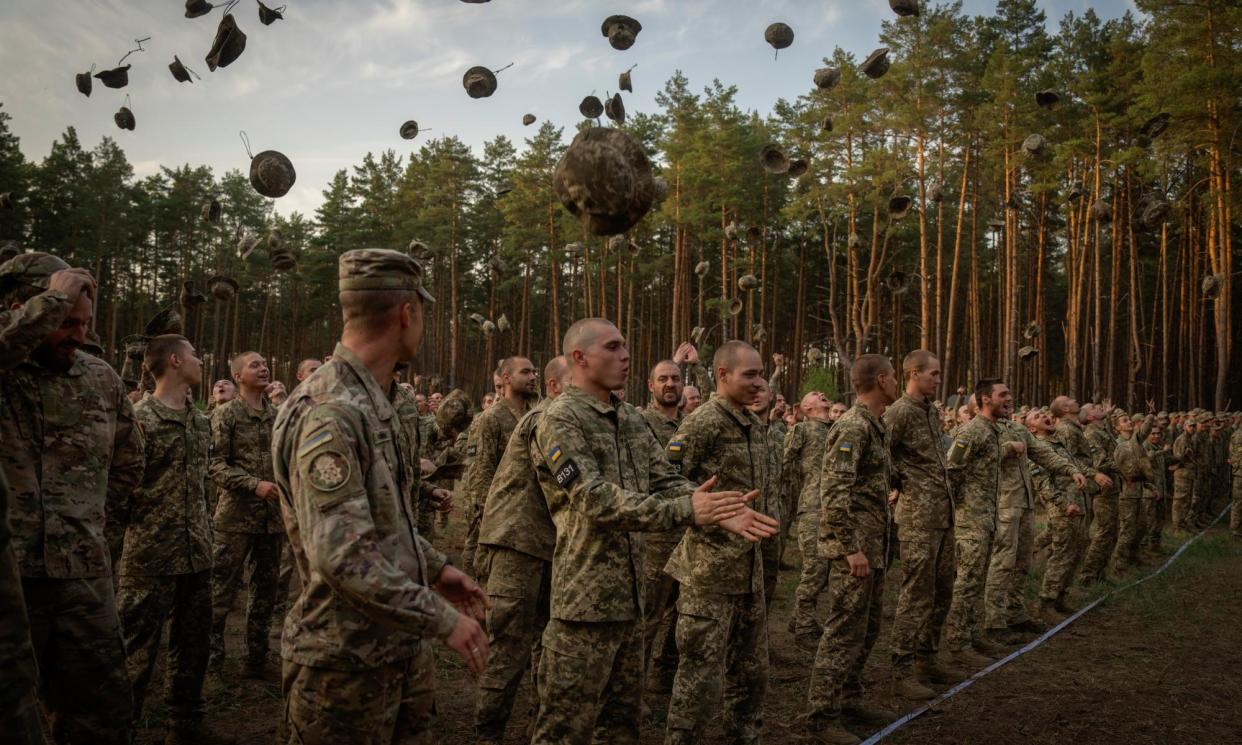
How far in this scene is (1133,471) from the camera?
37.4 feet

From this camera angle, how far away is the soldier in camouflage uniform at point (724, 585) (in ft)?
13.8

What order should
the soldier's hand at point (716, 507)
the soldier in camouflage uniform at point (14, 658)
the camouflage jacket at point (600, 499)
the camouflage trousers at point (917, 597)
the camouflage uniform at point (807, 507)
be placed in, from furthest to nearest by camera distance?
1. the camouflage uniform at point (807, 507)
2. the camouflage trousers at point (917, 597)
3. the camouflage jacket at point (600, 499)
4. the soldier's hand at point (716, 507)
5. the soldier in camouflage uniform at point (14, 658)

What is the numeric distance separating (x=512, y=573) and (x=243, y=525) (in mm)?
2530

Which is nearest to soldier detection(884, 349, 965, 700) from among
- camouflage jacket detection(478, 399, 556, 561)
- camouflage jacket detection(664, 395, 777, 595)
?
camouflage jacket detection(664, 395, 777, 595)

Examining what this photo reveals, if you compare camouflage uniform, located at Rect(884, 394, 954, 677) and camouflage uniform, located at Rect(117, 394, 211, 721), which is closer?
camouflage uniform, located at Rect(117, 394, 211, 721)

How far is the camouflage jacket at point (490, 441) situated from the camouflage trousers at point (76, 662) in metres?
3.24

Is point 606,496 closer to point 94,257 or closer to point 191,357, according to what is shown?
point 191,357

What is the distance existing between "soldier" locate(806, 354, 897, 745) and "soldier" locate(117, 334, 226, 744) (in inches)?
157

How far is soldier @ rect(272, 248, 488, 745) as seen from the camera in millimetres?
2176

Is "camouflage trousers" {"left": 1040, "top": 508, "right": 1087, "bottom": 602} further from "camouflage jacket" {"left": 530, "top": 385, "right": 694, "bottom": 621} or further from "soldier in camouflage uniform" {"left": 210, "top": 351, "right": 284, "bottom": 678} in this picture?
"soldier in camouflage uniform" {"left": 210, "top": 351, "right": 284, "bottom": 678}

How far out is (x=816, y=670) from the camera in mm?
5234

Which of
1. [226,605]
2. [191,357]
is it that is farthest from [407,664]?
[226,605]

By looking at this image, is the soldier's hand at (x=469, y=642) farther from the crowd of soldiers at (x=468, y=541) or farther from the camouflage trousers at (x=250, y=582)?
the camouflage trousers at (x=250, y=582)

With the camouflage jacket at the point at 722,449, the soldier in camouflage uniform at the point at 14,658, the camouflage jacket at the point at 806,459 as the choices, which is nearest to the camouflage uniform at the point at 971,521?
the camouflage jacket at the point at 806,459
